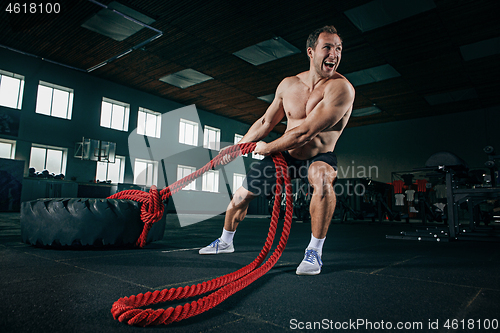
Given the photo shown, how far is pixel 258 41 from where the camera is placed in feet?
20.6

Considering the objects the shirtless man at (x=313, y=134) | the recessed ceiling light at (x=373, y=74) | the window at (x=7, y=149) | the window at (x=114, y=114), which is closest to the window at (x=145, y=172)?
the window at (x=114, y=114)

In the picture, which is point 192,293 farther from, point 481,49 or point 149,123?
point 149,123

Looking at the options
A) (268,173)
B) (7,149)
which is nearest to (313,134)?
(268,173)

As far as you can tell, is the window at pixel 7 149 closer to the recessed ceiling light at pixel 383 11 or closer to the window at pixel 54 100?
the window at pixel 54 100

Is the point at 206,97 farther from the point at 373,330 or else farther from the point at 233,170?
the point at 373,330

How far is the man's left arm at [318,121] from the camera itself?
1462 mm

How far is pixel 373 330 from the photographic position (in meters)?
0.76

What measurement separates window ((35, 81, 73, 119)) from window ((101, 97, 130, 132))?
885 millimetres

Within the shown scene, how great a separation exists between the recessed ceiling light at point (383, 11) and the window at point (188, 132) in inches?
265

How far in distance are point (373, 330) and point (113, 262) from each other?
4.31ft

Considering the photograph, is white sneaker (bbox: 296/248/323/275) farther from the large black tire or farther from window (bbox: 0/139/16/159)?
window (bbox: 0/139/16/159)

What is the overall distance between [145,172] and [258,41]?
5468 mm

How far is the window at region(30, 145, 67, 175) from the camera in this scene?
7.50 m

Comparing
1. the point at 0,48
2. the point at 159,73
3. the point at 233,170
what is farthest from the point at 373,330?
the point at 233,170
